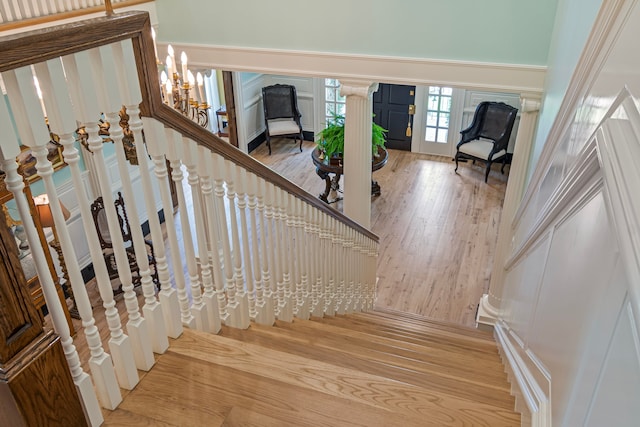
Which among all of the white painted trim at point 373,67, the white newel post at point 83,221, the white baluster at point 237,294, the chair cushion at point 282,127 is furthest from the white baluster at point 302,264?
the chair cushion at point 282,127

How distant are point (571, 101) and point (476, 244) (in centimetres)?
467

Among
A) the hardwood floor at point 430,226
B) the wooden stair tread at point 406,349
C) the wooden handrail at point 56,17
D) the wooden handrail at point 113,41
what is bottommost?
the hardwood floor at point 430,226

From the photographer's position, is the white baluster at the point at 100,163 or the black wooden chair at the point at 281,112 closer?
the white baluster at the point at 100,163

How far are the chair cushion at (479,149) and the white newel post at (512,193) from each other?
3471 millimetres

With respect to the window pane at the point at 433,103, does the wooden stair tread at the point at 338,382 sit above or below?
above

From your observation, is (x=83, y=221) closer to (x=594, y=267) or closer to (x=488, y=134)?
(x=594, y=267)

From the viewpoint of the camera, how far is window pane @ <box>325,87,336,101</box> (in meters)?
9.33

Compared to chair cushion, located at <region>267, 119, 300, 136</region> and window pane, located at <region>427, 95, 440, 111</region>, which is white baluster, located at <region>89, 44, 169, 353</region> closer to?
chair cushion, located at <region>267, 119, 300, 136</region>

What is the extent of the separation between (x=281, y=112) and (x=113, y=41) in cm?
820

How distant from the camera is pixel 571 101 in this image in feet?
7.41

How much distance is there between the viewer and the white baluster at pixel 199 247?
5.79ft

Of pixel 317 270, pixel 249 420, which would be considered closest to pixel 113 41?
pixel 249 420

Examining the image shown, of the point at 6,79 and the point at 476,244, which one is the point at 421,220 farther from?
the point at 6,79

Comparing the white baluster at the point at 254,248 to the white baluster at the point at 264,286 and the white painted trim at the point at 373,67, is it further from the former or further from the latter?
the white painted trim at the point at 373,67
